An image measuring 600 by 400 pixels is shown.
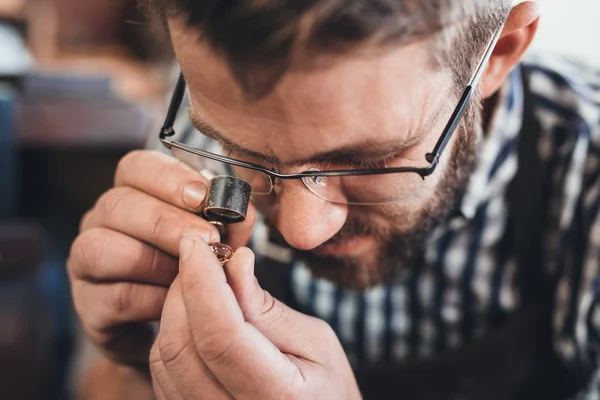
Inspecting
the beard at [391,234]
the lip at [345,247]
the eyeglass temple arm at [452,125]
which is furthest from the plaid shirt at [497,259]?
the eyeglass temple arm at [452,125]

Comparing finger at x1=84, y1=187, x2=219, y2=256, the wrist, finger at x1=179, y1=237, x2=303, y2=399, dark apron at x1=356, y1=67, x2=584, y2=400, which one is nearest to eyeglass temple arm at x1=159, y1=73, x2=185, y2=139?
finger at x1=84, y1=187, x2=219, y2=256

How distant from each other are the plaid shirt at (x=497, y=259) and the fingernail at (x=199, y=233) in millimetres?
473

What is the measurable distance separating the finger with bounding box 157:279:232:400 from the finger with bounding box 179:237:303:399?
0.03 metres

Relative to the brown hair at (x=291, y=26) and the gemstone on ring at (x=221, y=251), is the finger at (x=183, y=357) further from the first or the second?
the brown hair at (x=291, y=26)

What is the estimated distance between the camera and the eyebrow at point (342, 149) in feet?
2.70

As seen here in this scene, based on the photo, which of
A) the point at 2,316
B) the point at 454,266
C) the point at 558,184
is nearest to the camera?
the point at 558,184

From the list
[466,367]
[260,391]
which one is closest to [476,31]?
[260,391]

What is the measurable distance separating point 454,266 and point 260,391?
76 centimetres

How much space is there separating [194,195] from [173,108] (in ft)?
0.61

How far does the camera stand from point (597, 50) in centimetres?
204

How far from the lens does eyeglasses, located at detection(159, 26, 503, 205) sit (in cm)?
87

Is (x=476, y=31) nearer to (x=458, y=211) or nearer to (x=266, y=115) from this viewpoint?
(x=266, y=115)

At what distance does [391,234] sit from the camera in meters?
1.09

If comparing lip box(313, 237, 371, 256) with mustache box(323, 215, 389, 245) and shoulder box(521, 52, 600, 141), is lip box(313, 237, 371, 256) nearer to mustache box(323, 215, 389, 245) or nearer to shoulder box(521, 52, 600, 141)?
mustache box(323, 215, 389, 245)
